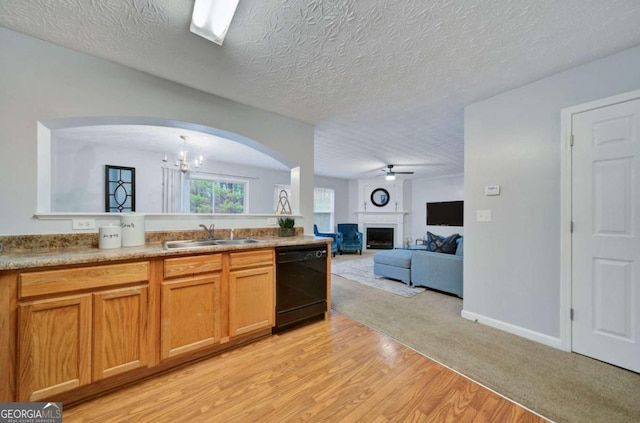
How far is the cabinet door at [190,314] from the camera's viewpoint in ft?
5.54

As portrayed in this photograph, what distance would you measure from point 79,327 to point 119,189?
409 cm

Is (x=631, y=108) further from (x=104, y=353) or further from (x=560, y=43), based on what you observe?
(x=104, y=353)

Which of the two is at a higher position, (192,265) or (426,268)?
(192,265)

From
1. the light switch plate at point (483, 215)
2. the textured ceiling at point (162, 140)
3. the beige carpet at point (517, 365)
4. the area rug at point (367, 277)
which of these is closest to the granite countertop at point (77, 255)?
the beige carpet at point (517, 365)

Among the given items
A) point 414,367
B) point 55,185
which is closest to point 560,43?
point 414,367

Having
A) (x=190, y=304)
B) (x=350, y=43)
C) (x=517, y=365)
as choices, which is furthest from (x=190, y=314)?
(x=517, y=365)

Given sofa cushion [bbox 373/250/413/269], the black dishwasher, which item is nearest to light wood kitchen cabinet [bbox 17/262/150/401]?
the black dishwasher

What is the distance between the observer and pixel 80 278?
140 cm

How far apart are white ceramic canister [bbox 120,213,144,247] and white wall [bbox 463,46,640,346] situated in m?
3.23

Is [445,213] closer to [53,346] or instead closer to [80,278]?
[80,278]

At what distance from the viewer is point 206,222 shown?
7.91 ft

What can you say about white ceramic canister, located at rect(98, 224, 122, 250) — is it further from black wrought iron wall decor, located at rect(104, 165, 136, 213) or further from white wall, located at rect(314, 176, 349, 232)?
white wall, located at rect(314, 176, 349, 232)

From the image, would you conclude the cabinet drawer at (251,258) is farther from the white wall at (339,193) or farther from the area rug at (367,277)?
the white wall at (339,193)

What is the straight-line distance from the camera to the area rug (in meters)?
3.63
